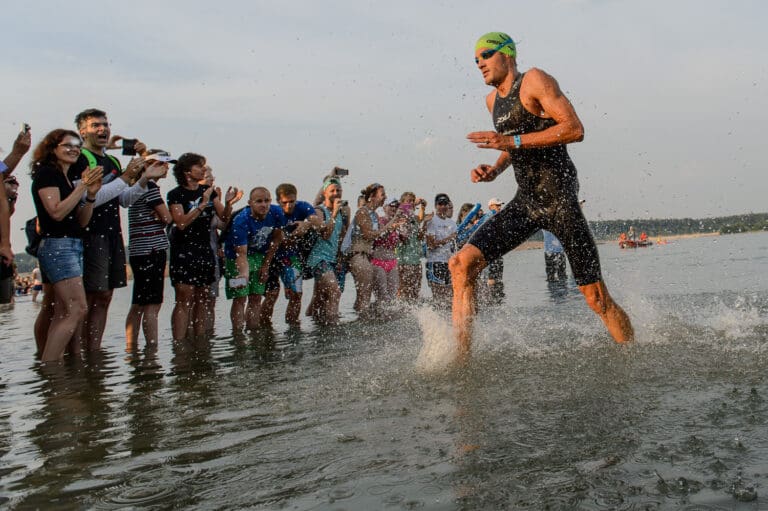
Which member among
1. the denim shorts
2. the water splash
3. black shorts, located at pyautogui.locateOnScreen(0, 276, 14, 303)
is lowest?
the water splash

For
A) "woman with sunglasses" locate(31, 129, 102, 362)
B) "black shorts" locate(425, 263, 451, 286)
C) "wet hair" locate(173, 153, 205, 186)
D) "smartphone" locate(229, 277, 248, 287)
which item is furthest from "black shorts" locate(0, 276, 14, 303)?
"black shorts" locate(425, 263, 451, 286)

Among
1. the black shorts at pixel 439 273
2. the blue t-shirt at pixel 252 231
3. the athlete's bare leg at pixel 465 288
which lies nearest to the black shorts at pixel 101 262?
the blue t-shirt at pixel 252 231

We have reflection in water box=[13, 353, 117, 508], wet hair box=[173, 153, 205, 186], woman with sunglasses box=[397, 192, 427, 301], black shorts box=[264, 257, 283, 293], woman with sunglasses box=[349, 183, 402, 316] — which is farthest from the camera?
woman with sunglasses box=[397, 192, 427, 301]

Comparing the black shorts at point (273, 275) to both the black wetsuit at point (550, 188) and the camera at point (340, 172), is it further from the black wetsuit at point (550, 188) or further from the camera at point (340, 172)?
the black wetsuit at point (550, 188)

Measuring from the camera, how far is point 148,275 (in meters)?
7.36

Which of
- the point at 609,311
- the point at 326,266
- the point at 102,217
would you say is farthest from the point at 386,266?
the point at 609,311

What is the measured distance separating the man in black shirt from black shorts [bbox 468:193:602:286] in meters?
3.67

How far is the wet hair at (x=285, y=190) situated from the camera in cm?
928

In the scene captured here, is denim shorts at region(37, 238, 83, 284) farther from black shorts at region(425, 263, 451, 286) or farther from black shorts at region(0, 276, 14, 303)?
black shorts at region(425, 263, 451, 286)

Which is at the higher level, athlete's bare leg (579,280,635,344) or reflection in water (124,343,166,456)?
athlete's bare leg (579,280,635,344)

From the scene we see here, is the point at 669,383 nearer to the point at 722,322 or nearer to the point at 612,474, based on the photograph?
the point at 612,474

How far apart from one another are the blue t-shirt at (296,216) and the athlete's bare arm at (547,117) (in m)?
5.04

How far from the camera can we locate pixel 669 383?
3516mm

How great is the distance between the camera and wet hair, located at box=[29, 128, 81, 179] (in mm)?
6074
